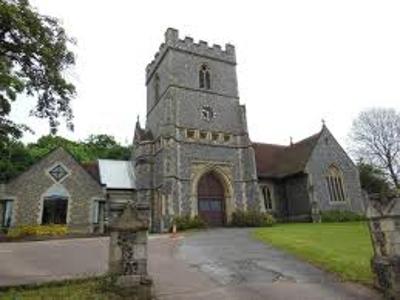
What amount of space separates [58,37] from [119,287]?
8.27 m

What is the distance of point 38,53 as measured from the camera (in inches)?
431

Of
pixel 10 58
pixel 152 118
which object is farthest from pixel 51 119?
pixel 152 118

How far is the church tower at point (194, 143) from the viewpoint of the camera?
27219 millimetres

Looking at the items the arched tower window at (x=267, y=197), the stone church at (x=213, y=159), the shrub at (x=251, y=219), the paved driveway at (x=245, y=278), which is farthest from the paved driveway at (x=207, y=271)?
the arched tower window at (x=267, y=197)

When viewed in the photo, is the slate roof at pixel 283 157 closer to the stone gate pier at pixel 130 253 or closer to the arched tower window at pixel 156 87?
the arched tower window at pixel 156 87

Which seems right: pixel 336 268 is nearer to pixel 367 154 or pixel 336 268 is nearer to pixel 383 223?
pixel 383 223

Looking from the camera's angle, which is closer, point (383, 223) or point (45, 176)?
point (383, 223)

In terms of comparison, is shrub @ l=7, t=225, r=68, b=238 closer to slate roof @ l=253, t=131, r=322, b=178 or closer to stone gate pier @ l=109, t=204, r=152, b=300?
slate roof @ l=253, t=131, r=322, b=178

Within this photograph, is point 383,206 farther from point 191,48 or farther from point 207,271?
point 191,48

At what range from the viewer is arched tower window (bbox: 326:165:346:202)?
31156mm

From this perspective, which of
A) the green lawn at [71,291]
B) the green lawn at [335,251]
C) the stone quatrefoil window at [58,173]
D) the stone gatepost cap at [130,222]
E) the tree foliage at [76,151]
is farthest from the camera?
the tree foliage at [76,151]

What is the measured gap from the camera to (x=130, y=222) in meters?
8.32

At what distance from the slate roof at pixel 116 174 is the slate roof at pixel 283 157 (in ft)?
35.9

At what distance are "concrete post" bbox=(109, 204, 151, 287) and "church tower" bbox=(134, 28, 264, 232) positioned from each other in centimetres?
1716
